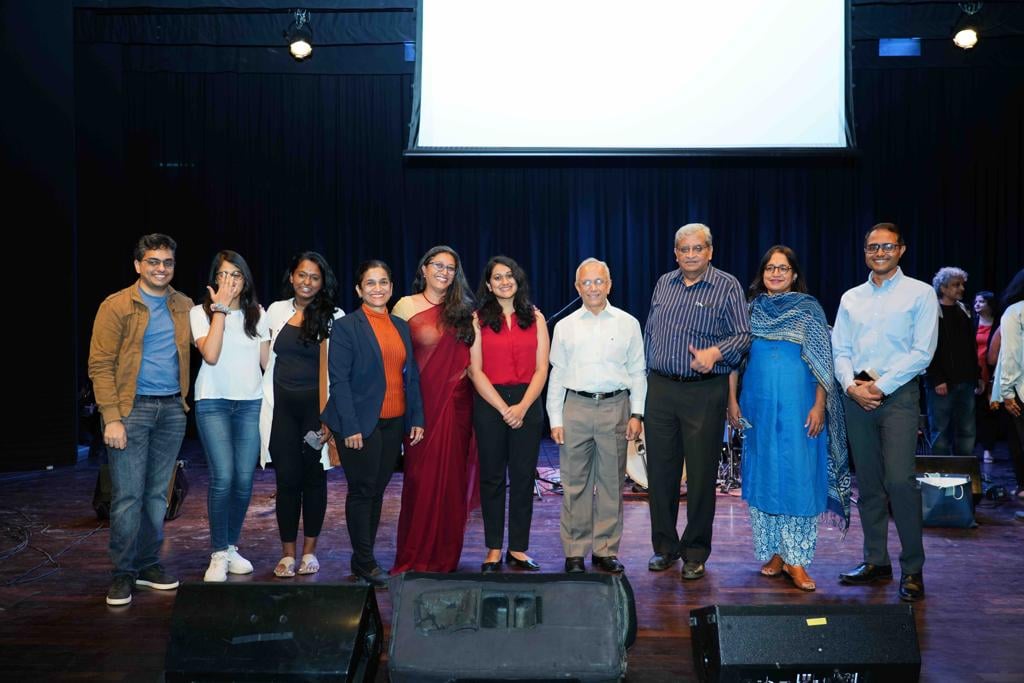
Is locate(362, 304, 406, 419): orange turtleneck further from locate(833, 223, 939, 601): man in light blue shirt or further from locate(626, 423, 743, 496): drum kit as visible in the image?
locate(833, 223, 939, 601): man in light blue shirt

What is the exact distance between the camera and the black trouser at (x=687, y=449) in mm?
3455

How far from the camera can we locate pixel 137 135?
26.1 ft

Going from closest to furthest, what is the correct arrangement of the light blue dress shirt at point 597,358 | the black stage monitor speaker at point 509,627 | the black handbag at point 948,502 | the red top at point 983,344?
the black stage monitor speaker at point 509,627 < the light blue dress shirt at point 597,358 < the black handbag at point 948,502 < the red top at point 983,344

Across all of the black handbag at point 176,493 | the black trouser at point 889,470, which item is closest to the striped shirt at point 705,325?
the black trouser at point 889,470

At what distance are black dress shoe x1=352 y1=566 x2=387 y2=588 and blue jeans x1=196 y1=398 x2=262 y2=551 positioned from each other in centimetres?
59

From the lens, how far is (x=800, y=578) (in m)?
3.31

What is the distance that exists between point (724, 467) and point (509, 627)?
3.93m

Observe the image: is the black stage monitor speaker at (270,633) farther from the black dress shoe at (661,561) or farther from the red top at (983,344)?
the red top at (983,344)

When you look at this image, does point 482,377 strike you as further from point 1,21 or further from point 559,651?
point 1,21

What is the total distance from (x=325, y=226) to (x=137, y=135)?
2.06m

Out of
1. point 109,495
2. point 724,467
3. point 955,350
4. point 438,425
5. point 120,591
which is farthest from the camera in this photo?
point 724,467

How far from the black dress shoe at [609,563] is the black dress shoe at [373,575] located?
0.95 meters

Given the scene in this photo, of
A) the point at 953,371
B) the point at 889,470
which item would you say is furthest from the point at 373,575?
the point at 953,371

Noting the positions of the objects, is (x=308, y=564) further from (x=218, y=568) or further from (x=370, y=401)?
(x=370, y=401)
